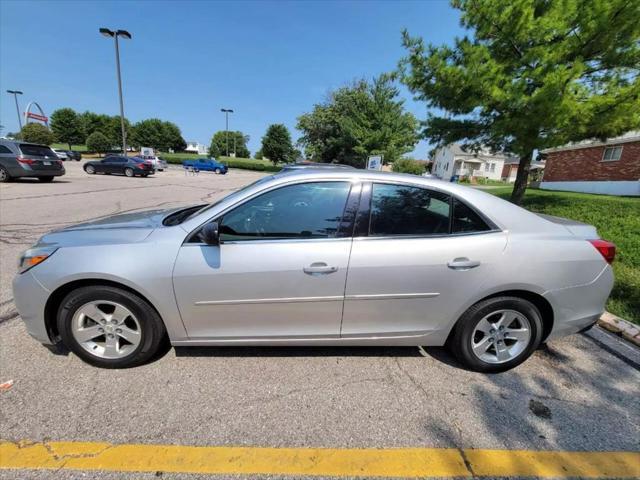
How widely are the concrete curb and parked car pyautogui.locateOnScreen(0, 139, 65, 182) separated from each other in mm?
17958

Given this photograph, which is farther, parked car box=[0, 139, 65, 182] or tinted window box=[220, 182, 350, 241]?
parked car box=[0, 139, 65, 182]

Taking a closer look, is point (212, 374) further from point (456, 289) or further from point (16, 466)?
point (456, 289)

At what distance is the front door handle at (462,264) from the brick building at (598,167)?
16.3 m

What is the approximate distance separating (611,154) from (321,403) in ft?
75.7

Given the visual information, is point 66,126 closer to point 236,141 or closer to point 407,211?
point 236,141

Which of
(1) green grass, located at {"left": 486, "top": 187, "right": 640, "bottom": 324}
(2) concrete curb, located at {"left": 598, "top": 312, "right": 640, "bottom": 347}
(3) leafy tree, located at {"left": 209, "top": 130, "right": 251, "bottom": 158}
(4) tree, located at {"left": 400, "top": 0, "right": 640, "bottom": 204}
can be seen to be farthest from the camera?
(3) leafy tree, located at {"left": 209, "top": 130, "right": 251, "bottom": 158}

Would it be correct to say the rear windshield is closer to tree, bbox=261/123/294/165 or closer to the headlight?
the headlight

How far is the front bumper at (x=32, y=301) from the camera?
7.77 feet

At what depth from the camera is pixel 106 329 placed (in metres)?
2.46

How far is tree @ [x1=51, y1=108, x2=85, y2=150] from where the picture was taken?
6825cm

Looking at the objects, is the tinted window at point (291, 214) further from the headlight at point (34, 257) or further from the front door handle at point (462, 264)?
the headlight at point (34, 257)

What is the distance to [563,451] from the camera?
1.95 metres

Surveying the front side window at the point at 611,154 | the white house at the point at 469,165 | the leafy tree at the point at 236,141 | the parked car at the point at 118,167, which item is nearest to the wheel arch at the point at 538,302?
the front side window at the point at 611,154

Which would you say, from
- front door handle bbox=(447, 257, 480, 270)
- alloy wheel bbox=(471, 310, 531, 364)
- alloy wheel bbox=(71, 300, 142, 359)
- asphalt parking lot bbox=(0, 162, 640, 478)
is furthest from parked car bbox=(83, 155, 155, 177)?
alloy wheel bbox=(471, 310, 531, 364)
